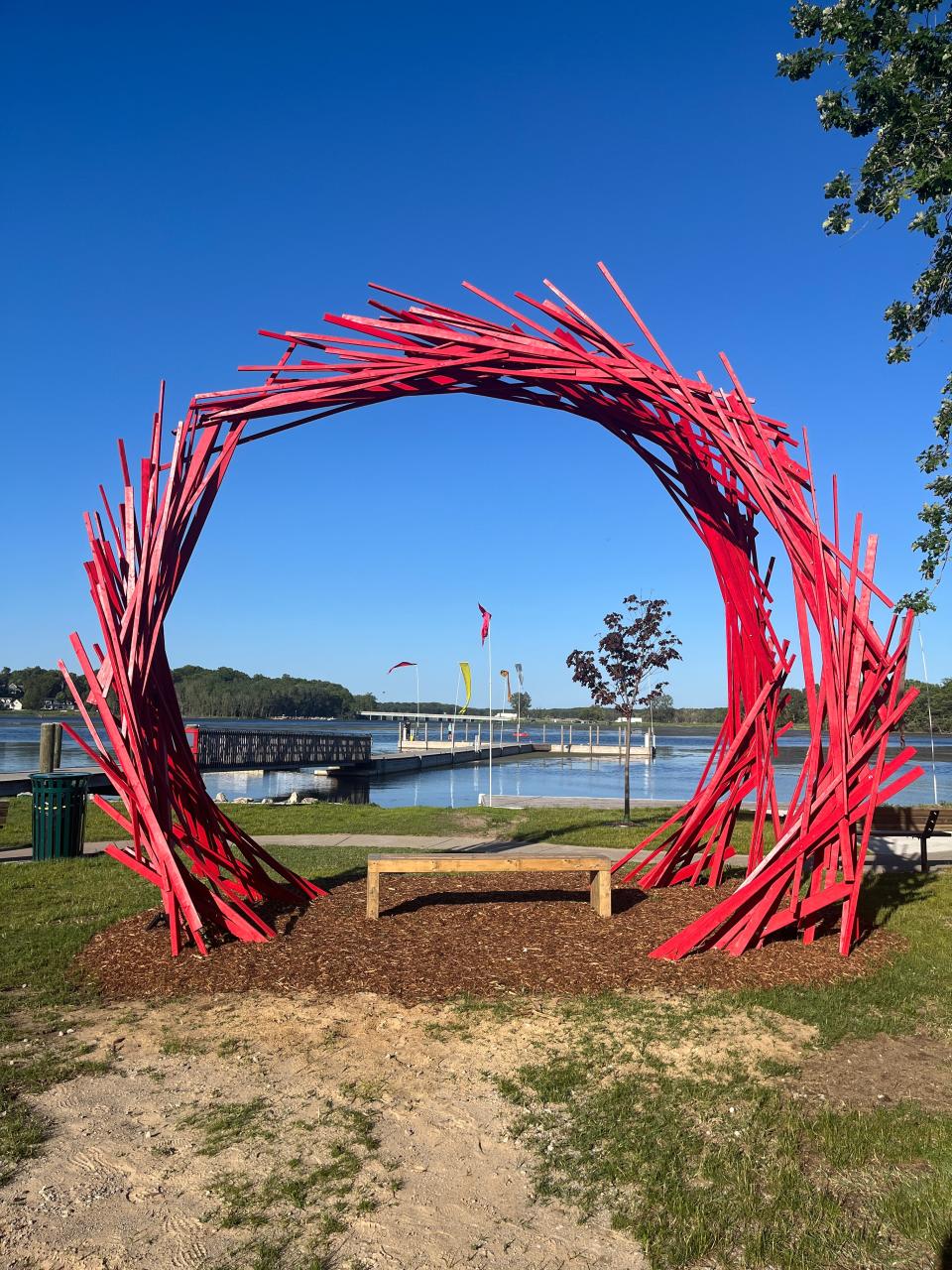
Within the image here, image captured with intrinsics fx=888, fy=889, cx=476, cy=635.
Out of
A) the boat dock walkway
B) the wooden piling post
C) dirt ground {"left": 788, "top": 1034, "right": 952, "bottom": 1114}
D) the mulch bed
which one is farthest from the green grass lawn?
the boat dock walkway

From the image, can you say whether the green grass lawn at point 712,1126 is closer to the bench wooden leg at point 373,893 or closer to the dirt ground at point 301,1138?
the dirt ground at point 301,1138

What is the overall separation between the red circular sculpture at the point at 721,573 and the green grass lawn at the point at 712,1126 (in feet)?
2.94

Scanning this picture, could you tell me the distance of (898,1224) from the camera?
2.98m

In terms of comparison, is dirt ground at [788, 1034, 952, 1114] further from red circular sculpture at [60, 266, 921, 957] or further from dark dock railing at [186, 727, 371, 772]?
dark dock railing at [186, 727, 371, 772]

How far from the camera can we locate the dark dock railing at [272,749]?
91.1 ft

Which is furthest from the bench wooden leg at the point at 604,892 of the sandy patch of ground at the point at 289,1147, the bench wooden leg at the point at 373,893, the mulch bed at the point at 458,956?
the sandy patch of ground at the point at 289,1147

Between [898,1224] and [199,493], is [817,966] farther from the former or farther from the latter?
[199,493]

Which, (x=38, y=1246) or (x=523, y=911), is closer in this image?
(x=38, y=1246)

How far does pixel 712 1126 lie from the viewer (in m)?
3.72

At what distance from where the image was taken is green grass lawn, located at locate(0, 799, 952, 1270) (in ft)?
9.63

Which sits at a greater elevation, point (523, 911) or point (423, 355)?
point (423, 355)

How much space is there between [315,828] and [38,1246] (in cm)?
1102

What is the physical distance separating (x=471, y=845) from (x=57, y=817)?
17.4ft

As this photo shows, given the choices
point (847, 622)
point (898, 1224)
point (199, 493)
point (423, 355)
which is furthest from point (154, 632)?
point (898, 1224)
